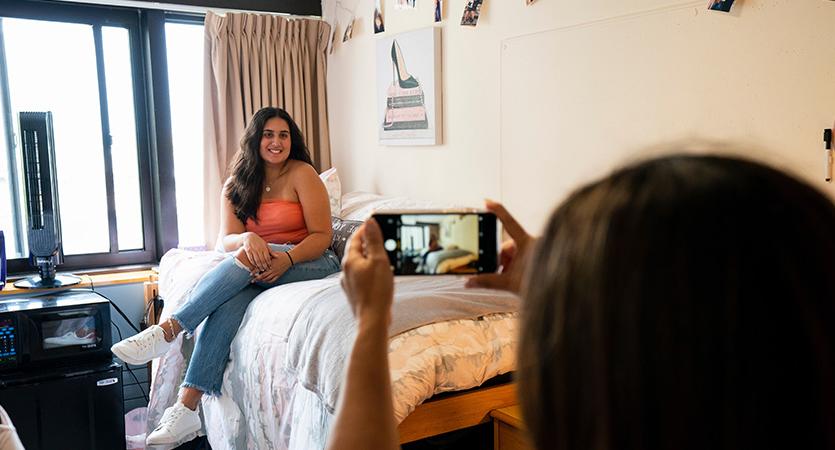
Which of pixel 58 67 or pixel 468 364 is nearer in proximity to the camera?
pixel 468 364

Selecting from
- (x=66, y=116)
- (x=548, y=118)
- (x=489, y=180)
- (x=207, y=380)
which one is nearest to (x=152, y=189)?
(x=66, y=116)

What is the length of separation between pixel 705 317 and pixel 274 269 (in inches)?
94.1

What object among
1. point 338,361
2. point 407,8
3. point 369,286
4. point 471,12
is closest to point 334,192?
point 407,8

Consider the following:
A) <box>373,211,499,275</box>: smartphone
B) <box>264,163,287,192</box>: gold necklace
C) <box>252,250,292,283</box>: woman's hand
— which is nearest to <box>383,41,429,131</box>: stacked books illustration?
<box>264,163,287,192</box>: gold necklace

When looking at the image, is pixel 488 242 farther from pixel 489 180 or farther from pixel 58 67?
pixel 58 67

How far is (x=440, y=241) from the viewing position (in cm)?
100

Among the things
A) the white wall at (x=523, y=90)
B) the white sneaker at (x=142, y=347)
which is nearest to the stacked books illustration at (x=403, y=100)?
the white wall at (x=523, y=90)

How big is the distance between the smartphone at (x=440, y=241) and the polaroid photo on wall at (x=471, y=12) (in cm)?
203

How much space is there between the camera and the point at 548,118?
2.57m

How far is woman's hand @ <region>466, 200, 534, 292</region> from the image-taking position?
89 cm

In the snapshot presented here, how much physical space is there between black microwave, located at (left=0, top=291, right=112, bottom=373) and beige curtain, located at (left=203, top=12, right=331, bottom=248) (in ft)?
3.23

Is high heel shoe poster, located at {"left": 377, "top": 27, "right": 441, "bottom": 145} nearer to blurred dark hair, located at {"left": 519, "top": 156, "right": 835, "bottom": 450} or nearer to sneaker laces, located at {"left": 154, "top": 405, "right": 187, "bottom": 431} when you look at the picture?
sneaker laces, located at {"left": 154, "top": 405, "right": 187, "bottom": 431}

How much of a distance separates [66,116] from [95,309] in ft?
4.08

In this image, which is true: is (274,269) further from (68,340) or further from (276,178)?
(68,340)
